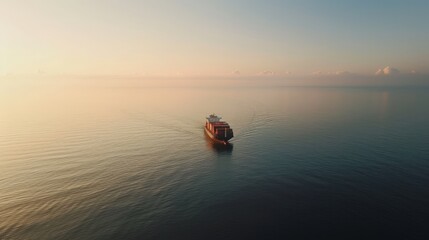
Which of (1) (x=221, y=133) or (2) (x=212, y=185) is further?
(1) (x=221, y=133)

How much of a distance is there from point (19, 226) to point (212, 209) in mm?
36296

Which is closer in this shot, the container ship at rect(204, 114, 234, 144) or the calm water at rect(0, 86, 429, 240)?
the calm water at rect(0, 86, 429, 240)

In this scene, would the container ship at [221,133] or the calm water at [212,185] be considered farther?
the container ship at [221,133]

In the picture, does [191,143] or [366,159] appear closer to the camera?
[366,159]

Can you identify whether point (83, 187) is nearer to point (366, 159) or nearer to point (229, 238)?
point (229, 238)

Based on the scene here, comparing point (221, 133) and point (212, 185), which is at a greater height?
point (221, 133)

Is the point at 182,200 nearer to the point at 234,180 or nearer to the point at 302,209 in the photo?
the point at 234,180

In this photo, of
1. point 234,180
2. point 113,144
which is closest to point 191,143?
point 113,144

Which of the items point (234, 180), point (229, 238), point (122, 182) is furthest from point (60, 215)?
point (234, 180)

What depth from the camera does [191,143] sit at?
113562mm

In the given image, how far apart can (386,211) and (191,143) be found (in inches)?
2822

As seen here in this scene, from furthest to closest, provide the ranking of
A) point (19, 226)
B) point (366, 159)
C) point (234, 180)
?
point (366, 159), point (234, 180), point (19, 226)

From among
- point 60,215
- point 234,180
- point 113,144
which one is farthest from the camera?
point 113,144

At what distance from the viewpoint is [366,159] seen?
8981 cm
